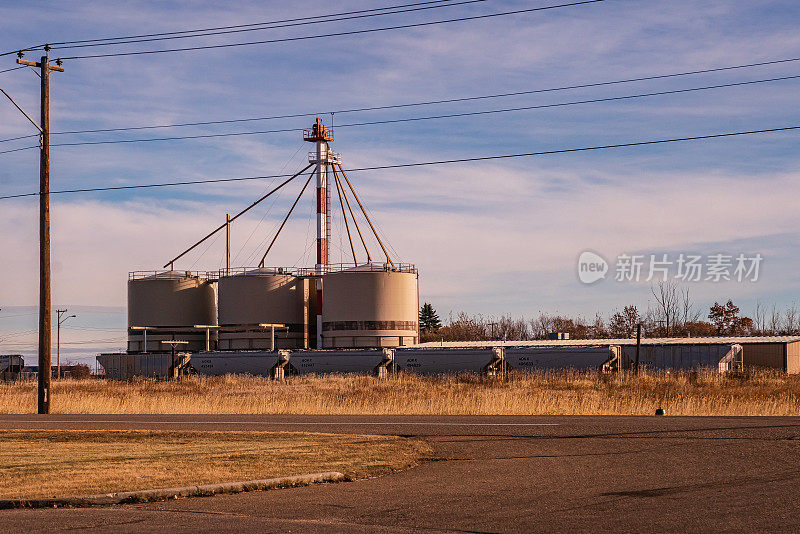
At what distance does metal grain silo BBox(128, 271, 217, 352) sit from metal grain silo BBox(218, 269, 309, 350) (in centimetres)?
329

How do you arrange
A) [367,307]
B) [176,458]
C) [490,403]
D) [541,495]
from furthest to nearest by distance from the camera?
1. [367,307]
2. [490,403]
3. [176,458]
4. [541,495]

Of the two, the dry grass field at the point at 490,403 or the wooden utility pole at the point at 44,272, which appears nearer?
the dry grass field at the point at 490,403

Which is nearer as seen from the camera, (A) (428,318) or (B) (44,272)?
(B) (44,272)

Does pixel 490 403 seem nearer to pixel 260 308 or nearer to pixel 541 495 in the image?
pixel 541 495

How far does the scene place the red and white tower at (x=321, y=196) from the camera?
73.1 m

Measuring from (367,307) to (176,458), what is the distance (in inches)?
2216

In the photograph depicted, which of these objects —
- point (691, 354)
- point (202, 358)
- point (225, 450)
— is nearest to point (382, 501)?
point (225, 450)

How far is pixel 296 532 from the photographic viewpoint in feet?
29.0

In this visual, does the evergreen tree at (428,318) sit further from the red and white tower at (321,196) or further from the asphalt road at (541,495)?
the asphalt road at (541,495)

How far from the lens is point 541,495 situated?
440 inches

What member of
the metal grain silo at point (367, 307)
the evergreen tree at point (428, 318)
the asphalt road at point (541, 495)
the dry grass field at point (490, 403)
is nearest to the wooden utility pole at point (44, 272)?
the dry grass field at point (490, 403)

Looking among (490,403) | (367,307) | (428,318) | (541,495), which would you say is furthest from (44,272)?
(428,318)

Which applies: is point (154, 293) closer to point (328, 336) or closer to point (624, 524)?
point (328, 336)

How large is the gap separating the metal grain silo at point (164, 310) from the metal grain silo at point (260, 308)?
10.8 feet
